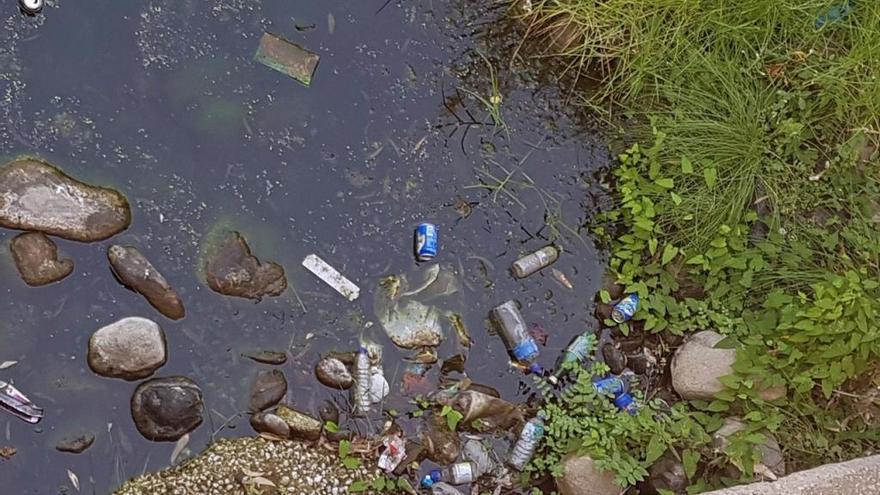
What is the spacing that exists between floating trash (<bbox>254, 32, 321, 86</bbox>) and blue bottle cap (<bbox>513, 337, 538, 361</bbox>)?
147 centimetres

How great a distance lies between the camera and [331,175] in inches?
136

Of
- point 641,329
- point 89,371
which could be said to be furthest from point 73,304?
point 641,329

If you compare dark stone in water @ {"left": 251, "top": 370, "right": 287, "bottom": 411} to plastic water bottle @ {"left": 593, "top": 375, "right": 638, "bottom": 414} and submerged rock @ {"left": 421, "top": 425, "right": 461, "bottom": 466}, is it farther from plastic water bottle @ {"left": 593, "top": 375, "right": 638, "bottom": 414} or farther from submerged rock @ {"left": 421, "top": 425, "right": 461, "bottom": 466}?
plastic water bottle @ {"left": 593, "top": 375, "right": 638, "bottom": 414}

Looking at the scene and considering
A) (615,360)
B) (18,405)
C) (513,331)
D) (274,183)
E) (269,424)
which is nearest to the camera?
(18,405)

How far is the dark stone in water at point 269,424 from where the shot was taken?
3305 millimetres

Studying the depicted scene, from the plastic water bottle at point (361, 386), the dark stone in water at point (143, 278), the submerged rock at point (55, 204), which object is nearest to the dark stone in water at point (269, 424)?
the plastic water bottle at point (361, 386)

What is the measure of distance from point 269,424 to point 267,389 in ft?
0.47

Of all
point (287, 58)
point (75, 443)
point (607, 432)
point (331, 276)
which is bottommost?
point (75, 443)

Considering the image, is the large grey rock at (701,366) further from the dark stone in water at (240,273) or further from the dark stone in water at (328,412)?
the dark stone in water at (240,273)

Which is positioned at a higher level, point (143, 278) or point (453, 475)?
point (143, 278)

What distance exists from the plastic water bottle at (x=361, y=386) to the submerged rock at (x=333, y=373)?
0.03 metres

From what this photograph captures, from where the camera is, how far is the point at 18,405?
312 centimetres

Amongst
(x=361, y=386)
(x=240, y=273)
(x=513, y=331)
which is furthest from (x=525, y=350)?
(x=240, y=273)

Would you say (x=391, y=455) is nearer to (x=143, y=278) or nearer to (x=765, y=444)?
(x=143, y=278)
